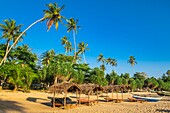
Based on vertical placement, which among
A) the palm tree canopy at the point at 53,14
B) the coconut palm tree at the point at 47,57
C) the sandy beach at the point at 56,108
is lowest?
the sandy beach at the point at 56,108

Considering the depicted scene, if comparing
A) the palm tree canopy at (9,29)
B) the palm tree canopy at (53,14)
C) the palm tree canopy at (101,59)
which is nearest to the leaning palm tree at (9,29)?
the palm tree canopy at (9,29)

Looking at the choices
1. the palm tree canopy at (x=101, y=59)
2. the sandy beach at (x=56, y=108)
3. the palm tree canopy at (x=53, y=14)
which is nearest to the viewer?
the sandy beach at (x=56, y=108)

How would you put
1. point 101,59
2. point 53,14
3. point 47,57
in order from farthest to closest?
point 101,59 → point 47,57 → point 53,14

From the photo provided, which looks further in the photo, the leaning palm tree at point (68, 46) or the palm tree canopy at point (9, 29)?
the leaning palm tree at point (68, 46)

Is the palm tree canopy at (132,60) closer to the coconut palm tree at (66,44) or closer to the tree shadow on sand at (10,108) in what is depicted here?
the coconut palm tree at (66,44)

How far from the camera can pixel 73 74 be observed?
1987 inches

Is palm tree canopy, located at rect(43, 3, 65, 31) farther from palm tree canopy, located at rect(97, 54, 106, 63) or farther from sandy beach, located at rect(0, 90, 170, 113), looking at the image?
palm tree canopy, located at rect(97, 54, 106, 63)

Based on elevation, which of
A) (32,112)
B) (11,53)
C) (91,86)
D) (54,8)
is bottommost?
(32,112)

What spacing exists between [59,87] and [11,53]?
3097 centimetres

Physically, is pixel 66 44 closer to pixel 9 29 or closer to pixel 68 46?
pixel 68 46

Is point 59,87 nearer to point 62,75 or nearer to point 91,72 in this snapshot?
point 62,75

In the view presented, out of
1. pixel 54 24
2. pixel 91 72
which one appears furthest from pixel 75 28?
pixel 54 24

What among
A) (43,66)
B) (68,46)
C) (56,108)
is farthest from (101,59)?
(56,108)

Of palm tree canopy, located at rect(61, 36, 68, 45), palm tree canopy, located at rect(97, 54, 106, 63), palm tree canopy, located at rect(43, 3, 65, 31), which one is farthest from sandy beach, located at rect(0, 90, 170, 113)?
palm tree canopy, located at rect(97, 54, 106, 63)
